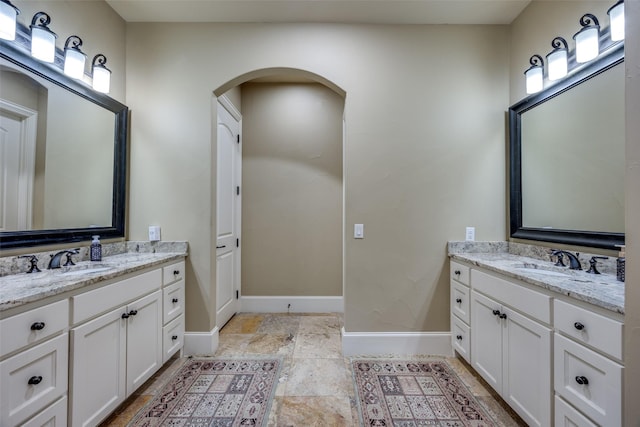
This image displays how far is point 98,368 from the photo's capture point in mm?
1411

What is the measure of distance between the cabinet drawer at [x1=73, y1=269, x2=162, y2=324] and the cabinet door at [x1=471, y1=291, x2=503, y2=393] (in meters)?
2.23

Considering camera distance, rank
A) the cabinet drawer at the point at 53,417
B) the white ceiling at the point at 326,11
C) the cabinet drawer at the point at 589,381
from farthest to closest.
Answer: the white ceiling at the point at 326,11, the cabinet drawer at the point at 53,417, the cabinet drawer at the point at 589,381

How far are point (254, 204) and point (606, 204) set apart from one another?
300 cm

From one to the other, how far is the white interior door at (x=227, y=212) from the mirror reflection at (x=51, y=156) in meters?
0.89

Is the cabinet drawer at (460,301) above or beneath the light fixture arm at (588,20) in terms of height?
beneath

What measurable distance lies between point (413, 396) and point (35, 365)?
6.47 feet

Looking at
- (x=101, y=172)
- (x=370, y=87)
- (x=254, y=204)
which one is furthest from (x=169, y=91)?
(x=370, y=87)

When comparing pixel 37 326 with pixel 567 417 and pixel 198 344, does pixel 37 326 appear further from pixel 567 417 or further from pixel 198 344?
pixel 567 417

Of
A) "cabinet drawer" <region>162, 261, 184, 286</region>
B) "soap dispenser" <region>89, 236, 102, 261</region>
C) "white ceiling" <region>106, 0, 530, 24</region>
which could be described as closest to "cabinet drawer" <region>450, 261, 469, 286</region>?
"white ceiling" <region>106, 0, 530, 24</region>

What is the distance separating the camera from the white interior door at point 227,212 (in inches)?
107

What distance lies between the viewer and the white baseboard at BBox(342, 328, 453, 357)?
228 cm

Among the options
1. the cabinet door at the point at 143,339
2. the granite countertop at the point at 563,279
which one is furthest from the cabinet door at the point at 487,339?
the cabinet door at the point at 143,339

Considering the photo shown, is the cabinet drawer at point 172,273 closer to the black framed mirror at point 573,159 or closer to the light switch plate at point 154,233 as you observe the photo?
the light switch plate at point 154,233

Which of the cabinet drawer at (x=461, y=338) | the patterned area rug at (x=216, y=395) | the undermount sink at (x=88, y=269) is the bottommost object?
the patterned area rug at (x=216, y=395)
